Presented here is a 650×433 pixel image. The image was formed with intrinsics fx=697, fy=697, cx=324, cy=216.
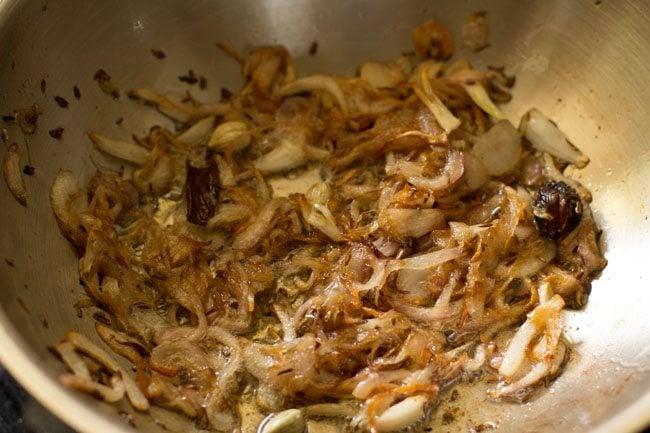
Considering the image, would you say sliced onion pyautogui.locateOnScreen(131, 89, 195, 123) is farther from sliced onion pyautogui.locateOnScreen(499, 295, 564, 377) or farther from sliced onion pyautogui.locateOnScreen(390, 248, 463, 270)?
sliced onion pyautogui.locateOnScreen(499, 295, 564, 377)

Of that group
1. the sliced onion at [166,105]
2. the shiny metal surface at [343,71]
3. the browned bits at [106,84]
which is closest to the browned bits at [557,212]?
the shiny metal surface at [343,71]

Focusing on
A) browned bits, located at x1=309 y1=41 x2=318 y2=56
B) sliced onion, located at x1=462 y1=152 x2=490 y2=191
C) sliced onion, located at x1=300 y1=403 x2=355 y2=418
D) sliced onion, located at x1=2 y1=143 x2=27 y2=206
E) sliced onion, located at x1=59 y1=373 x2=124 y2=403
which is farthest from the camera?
browned bits, located at x1=309 y1=41 x2=318 y2=56

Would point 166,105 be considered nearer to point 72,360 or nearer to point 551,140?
point 72,360

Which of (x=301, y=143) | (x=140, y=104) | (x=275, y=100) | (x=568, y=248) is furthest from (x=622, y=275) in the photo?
(x=140, y=104)

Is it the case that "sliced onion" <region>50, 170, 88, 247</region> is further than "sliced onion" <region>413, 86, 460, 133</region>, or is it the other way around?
"sliced onion" <region>413, 86, 460, 133</region>

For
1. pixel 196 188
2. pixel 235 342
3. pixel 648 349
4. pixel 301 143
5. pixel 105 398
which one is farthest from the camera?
pixel 301 143

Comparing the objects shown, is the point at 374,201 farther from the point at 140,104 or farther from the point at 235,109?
the point at 140,104

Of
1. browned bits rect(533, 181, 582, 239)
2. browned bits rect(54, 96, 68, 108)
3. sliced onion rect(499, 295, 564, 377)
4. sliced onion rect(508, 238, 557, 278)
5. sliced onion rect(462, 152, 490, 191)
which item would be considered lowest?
sliced onion rect(499, 295, 564, 377)

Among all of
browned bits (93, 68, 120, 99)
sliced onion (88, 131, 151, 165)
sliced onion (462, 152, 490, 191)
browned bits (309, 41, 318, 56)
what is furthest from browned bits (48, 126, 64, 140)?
sliced onion (462, 152, 490, 191)
